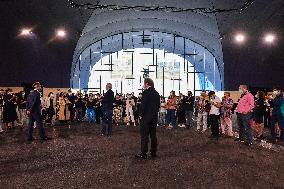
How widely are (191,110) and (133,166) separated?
9.70m

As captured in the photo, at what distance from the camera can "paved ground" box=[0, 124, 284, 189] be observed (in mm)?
5688

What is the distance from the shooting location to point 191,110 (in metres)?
16.3

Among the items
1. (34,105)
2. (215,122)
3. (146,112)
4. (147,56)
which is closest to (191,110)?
(215,122)

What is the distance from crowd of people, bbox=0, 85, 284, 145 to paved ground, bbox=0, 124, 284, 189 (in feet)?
5.07

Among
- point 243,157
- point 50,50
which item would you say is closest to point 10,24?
point 50,50

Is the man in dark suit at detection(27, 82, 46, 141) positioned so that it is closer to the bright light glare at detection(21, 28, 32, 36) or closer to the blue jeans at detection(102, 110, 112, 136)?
the blue jeans at detection(102, 110, 112, 136)

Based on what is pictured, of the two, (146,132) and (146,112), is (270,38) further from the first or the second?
(146,132)

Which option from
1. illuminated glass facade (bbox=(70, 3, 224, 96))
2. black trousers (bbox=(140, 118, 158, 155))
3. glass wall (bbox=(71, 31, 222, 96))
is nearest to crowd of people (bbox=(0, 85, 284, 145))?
black trousers (bbox=(140, 118, 158, 155))

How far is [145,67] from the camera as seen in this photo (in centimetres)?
3234

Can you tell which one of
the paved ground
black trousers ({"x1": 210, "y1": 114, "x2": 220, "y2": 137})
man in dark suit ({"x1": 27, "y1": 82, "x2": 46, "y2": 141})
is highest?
man in dark suit ({"x1": 27, "y1": 82, "x2": 46, "y2": 141})

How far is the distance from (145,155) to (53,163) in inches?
84.0

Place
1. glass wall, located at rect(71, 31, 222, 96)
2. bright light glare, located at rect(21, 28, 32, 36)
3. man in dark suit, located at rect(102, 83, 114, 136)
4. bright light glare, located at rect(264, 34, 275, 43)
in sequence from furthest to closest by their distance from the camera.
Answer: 1. glass wall, located at rect(71, 31, 222, 96)
2. bright light glare, located at rect(21, 28, 32, 36)
3. bright light glare, located at rect(264, 34, 275, 43)
4. man in dark suit, located at rect(102, 83, 114, 136)

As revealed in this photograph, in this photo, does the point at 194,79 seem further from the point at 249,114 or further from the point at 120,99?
the point at 249,114

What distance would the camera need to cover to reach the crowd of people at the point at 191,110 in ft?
36.3
